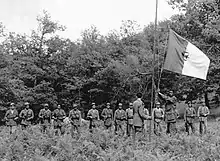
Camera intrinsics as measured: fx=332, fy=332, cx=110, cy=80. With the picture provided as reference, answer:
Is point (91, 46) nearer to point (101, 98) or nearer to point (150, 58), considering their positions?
point (101, 98)

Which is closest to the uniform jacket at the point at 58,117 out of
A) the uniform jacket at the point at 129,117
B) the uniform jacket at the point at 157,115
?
the uniform jacket at the point at 129,117

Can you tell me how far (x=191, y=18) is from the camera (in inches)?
1225

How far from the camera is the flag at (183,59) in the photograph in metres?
11.6

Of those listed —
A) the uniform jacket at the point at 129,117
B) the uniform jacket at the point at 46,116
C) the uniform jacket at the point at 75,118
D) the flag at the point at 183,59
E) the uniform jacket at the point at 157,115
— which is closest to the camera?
the flag at the point at 183,59

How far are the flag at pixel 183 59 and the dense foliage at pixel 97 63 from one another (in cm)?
1756

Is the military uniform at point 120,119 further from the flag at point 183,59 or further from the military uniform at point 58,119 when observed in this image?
the flag at point 183,59

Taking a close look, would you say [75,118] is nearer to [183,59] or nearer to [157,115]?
[157,115]

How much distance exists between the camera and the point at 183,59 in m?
11.8

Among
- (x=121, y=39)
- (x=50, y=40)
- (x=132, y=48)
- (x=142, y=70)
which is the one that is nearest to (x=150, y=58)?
(x=142, y=70)

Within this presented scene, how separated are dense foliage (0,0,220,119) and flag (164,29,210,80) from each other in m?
17.6

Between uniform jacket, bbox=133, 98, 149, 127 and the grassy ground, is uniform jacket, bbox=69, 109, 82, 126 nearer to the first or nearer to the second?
the grassy ground

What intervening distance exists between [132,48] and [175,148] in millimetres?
26831

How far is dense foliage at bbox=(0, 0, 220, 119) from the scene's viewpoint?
103 ft

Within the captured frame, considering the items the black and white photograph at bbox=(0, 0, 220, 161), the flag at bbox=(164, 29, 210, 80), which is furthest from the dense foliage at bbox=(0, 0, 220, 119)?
the flag at bbox=(164, 29, 210, 80)
